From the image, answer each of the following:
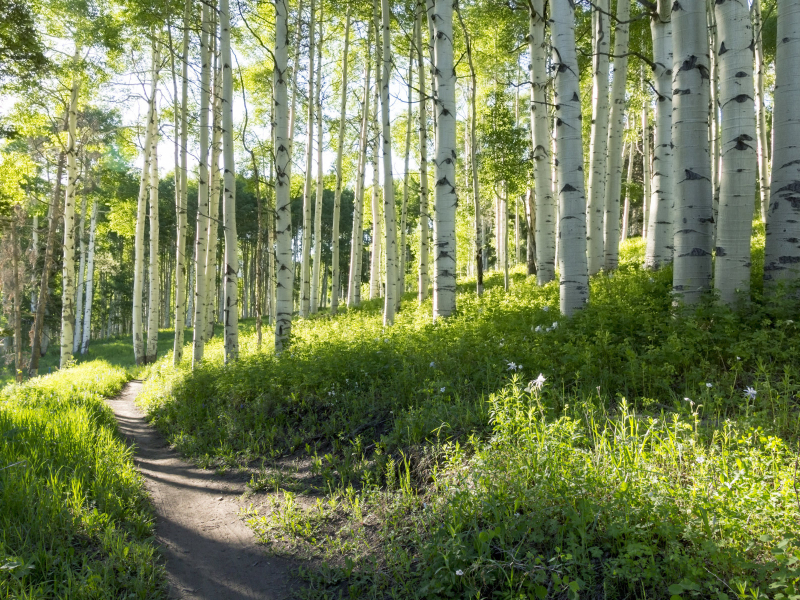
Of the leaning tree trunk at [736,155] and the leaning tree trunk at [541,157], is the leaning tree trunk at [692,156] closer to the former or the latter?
the leaning tree trunk at [736,155]

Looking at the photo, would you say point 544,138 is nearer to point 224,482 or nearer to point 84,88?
point 224,482

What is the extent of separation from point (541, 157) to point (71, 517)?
10.2 meters

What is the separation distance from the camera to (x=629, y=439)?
3361mm

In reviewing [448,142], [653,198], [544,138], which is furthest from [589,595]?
[544,138]

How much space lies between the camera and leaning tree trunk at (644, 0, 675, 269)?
341 inches

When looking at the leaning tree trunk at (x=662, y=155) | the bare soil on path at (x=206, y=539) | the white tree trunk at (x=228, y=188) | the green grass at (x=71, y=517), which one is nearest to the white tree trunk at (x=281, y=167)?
the white tree trunk at (x=228, y=188)

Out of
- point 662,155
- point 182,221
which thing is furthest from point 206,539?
point 182,221

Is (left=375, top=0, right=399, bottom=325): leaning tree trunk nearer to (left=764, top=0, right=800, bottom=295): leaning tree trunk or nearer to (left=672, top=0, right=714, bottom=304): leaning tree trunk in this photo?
(left=672, top=0, right=714, bottom=304): leaning tree trunk

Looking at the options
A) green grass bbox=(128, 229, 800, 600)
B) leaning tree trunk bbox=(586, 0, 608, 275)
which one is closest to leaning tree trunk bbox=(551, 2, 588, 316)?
green grass bbox=(128, 229, 800, 600)

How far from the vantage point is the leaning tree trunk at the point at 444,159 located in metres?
8.53

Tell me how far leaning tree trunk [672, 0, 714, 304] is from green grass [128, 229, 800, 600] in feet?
1.69

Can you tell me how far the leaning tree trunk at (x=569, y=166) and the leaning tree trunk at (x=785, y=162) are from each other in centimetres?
206

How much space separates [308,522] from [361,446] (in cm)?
109

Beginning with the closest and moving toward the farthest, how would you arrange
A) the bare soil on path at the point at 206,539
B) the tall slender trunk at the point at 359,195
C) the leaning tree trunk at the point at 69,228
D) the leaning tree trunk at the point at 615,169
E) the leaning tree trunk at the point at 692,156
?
the bare soil on path at the point at 206,539
the leaning tree trunk at the point at 692,156
the leaning tree trunk at the point at 615,169
the leaning tree trunk at the point at 69,228
the tall slender trunk at the point at 359,195
